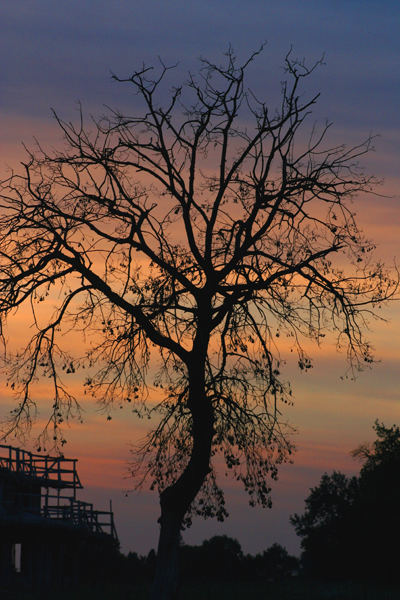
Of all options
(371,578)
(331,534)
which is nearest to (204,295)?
(371,578)

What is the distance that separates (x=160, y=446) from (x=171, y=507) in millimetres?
1599

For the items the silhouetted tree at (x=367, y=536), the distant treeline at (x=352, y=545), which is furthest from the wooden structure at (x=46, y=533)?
the silhouetted tree at (x=367, y=536)

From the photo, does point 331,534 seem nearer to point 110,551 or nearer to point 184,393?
point 110,551

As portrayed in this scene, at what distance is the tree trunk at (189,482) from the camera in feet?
79.1

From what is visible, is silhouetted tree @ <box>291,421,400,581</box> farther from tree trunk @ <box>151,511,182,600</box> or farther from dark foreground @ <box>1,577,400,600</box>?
tree trunk @ <box>151,511,182,600</box>

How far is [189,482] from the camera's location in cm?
2423

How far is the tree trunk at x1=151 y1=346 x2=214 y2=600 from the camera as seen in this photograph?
2411 cm

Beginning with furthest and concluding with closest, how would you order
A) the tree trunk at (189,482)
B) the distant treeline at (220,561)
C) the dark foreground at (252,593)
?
the distant treeline at (220,561) → the dark foreground at (252,593) → the tree trunk at (189,482)

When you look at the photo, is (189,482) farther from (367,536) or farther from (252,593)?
(367,536)

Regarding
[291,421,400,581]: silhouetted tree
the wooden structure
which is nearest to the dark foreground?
the wooden structure

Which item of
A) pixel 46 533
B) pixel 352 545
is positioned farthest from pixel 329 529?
pixel 46 533

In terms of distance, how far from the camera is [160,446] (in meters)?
24.7

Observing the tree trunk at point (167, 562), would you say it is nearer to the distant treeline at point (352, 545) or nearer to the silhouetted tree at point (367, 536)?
the distant treeline at point (352, 545)

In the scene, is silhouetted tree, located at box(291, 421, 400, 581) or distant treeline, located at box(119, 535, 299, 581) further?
distant treeline, located at box(119, 535, 299, 581)
